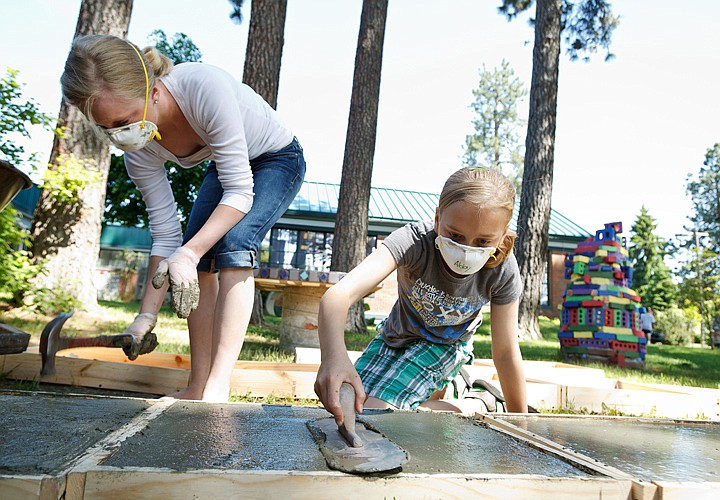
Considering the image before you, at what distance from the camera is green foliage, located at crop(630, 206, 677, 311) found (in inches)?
1126

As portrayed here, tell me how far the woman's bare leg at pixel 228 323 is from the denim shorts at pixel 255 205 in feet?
0.21

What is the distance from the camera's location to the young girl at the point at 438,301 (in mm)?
1679

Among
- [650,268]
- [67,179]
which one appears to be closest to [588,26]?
[67,179]

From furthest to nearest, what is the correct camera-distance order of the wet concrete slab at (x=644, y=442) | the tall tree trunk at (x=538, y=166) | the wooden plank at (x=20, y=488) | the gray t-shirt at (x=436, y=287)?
the tall tree trunk at (x=538, y=166), the gray t-shirt at (x=436, y=287), the wet concrete slab at (x=644, y=442), the wooden plank at (x=20, y=488)

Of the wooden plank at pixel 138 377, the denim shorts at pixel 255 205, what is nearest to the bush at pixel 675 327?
the wooden plank at pixel 138 377

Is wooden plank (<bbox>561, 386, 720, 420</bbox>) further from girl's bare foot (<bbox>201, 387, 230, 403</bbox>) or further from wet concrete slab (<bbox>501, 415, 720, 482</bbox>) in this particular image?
girl's bare foot (<bbox>201, 387, 230, 403</bbox>)

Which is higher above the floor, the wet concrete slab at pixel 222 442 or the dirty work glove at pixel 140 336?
the dirty work glove at pixel 140 336

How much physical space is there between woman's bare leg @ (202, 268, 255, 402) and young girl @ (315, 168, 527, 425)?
541mm

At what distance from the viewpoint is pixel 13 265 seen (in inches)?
201

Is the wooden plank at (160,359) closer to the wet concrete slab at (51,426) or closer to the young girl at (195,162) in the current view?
the young girl at (195,162)

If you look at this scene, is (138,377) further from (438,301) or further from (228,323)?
(438,301)

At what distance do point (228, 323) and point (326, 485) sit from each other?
131 centimetres

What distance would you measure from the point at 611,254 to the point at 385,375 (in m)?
5.67

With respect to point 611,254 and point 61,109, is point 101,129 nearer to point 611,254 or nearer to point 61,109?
point 61,109
